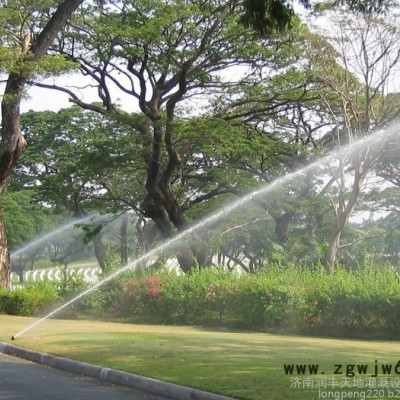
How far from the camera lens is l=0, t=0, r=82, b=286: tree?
65.6 feet

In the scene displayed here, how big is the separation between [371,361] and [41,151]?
29675mm

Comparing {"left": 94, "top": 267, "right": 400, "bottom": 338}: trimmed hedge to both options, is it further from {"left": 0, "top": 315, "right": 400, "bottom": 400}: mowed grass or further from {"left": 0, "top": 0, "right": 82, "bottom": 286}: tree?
{"left": 0, "top": 0, "right": 82, "bottom": 286}: tree

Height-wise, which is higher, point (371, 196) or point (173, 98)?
point (173, 98)

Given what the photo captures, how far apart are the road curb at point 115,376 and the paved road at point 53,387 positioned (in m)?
0.11

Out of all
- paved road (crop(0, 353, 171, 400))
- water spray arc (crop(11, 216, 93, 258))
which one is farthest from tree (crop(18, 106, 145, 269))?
paved road (crop(0, 353, 171, 400))

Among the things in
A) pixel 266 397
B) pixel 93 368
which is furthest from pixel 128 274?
pixel 266 397

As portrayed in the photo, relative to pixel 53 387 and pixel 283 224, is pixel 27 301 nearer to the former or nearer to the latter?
pixel 53 387

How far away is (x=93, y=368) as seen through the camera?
393 inches

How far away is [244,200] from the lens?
1236 inches

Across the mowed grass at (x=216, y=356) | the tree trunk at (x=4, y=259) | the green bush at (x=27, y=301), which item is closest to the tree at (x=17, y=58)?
the tree trunk at (x=4, y=259)

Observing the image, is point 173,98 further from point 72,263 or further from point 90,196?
point 72,263

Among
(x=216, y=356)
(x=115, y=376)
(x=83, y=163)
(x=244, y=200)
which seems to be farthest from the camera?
(x=244, y=200)

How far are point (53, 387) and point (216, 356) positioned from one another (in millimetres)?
2864

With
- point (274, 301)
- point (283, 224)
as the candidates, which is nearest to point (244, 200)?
point (283, 224)
